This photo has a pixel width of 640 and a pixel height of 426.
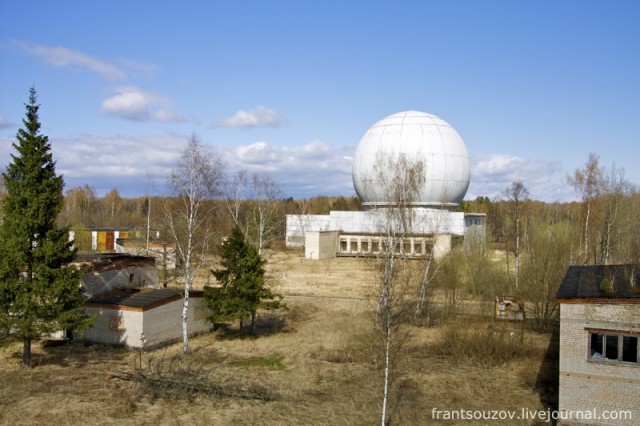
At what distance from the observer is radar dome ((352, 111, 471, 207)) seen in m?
53.9

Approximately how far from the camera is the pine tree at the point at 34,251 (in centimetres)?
1852

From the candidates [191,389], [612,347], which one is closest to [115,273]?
[191,389]

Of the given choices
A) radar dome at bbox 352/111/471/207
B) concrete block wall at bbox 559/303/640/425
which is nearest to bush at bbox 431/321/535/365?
concrete block wall at bbox 559/303/640/425

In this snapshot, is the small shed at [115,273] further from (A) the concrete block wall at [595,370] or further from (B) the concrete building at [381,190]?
(B) the concrete building at [381,190]

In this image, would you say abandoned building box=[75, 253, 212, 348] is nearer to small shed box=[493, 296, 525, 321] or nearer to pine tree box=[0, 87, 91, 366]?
pine tree box=[0, 87, 91, 366]

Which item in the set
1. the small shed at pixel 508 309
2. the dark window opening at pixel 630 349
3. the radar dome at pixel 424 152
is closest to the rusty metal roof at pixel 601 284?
the dark window opening at pixel 630 349

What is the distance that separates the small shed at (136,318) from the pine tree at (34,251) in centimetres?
381

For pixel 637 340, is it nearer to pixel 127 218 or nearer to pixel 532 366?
pixel 532 366

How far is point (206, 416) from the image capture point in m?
15.2

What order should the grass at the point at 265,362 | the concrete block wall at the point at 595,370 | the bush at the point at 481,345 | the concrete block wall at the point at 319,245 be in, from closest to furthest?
the concrete block wall at the point at 595,370 → the grass at the point at 265,362 → the bush at the point at 481,345 → the concrete block wall at the point at 319,245

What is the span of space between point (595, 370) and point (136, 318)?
58.5ft

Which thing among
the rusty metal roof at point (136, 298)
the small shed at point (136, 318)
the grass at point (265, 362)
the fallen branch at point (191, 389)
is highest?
the rusty metal roof at point (136, 298)

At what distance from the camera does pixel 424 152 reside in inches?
2128

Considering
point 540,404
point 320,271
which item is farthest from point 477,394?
point 320,271
